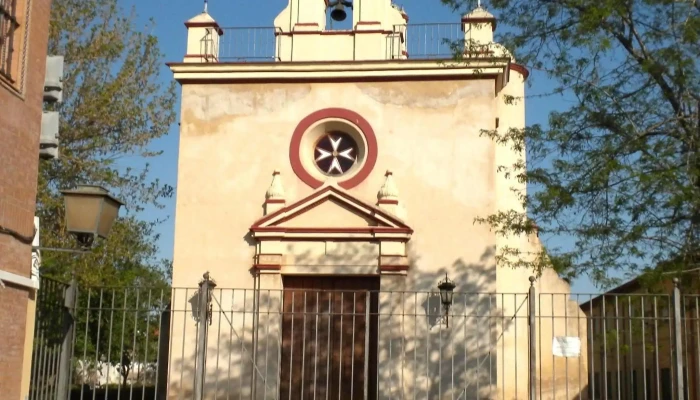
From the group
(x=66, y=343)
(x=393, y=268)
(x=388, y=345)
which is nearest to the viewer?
(x=66, y=343)

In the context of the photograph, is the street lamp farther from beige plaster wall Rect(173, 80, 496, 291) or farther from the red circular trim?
the red circular trim

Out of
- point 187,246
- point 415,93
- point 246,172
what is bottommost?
point 187,246

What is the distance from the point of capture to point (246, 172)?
18.1 meters

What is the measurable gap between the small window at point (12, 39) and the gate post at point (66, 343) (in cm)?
279

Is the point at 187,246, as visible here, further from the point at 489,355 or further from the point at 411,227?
the point at 489,355

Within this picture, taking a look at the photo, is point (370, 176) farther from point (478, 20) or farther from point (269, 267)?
point (478, 20)

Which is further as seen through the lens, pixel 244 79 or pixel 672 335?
pixel 244 79

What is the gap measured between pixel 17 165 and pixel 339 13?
32.4ft

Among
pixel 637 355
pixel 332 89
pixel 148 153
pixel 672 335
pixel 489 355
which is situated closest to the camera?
pixel 672 335

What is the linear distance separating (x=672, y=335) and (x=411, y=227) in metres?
6.45

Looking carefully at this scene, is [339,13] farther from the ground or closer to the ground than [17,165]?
farther from the ground

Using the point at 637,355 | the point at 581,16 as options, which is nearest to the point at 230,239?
the point at 581,16

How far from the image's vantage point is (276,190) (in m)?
17.8

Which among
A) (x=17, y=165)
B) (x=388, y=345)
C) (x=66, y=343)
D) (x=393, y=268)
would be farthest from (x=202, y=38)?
(x=17, y=165)
